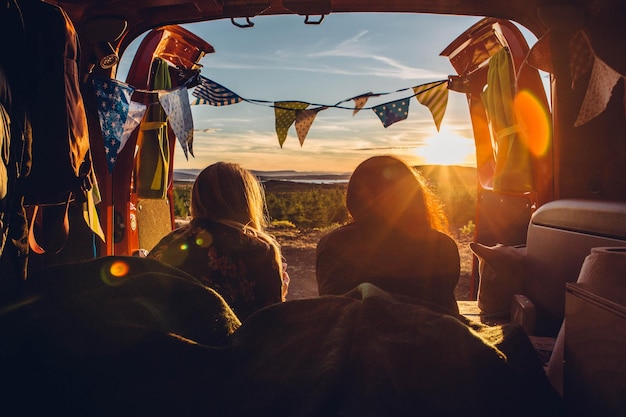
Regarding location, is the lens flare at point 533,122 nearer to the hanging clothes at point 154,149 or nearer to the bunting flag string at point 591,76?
the bunting flag string at point 591,76

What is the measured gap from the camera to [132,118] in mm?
3809

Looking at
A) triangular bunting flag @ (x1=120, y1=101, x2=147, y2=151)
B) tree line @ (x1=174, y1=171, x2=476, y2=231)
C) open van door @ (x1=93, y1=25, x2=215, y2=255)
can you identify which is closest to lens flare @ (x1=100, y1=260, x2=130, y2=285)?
open van door @ (x1=93, y1=25, x2=215, y2=255)

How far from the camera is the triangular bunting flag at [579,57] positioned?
288cm

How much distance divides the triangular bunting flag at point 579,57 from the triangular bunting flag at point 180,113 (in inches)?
125

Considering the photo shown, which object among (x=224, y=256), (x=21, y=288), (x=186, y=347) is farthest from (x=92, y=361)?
(x=224, y=256)

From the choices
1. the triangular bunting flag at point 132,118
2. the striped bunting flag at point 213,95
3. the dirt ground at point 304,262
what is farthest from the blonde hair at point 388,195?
the striped bunting flag at point 213,95

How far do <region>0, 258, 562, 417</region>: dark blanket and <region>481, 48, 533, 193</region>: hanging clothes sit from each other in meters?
2.65

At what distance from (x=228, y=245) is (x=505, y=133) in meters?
2.29

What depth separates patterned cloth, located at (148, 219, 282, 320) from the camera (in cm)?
254

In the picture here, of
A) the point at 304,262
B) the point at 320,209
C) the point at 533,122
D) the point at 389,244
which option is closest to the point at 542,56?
the point at 533,122

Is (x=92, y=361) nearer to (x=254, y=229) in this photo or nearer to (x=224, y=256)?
(x=224, y=256)

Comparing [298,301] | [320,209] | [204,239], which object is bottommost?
[320,209]

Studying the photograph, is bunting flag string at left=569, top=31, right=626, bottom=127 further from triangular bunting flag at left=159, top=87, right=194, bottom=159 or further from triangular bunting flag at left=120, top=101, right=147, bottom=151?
triangular bunting flag at left=159, top=87, right=194, bottom=159

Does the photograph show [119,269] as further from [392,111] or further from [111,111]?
[392,111]
